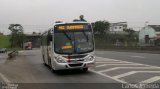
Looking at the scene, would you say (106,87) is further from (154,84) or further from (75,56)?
(75,56)

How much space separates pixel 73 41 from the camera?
1825cm

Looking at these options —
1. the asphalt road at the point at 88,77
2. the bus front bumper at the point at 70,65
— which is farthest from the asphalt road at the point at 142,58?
the bus front bumper at the point at 70,65

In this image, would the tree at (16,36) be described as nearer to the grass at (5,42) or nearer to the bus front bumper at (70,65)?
the grass at (5,42)

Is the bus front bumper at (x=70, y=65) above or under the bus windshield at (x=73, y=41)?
under

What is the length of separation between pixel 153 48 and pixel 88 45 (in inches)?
1277

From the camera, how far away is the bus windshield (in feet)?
59.3

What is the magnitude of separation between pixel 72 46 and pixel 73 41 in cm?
28

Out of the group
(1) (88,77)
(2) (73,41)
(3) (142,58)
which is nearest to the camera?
(1) (88,77)

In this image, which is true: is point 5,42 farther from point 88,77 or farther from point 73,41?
point 88,77

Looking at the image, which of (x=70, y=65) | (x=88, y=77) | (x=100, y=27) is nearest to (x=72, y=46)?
(x=70, y=65)

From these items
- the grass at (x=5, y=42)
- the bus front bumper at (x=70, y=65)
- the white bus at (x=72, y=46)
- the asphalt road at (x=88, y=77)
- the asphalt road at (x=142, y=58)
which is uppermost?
the white bus at (x=72, y=46)

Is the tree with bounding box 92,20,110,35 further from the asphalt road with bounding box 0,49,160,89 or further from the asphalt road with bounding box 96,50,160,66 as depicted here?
the asphalt road with bounding box 0,49,160,89

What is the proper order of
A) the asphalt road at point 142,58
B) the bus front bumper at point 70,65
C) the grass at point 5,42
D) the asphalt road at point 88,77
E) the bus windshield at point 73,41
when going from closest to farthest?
1. the asphalt road at point 88,77
2. the bus front bumper at point 70,65
3. the bus windshield at point 73,41
4. the asphalt road at point 142,58
5. the grass at point 5,42

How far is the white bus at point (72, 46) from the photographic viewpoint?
58.6ft
